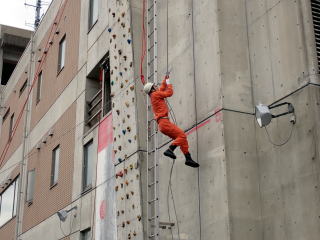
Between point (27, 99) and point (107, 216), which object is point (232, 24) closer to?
point (107, 216)

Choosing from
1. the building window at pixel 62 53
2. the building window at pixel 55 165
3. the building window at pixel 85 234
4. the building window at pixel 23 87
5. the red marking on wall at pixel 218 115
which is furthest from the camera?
the building window at pixel 23 87

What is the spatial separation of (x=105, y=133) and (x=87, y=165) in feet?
5.99

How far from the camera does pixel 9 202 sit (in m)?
26.3

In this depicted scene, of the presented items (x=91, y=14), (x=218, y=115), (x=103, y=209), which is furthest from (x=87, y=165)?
(x=218, y=115)

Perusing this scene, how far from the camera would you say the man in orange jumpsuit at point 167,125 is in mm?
10484

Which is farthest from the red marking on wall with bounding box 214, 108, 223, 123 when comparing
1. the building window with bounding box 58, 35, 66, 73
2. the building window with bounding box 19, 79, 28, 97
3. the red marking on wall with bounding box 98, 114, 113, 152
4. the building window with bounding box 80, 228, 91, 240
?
the building window with bounding box 19, 79, 28, 97

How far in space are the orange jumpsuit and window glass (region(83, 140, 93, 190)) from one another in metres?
6.45

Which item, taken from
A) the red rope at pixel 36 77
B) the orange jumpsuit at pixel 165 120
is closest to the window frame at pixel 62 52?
the red rope at pixel 36 77

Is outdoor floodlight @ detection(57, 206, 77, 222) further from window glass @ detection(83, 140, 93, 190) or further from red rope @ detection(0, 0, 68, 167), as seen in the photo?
red rope @ detection(0, 0, 68, 167)

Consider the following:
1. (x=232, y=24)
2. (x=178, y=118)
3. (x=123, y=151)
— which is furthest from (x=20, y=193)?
(x=232, y=24)

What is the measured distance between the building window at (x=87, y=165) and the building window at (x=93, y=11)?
397cm

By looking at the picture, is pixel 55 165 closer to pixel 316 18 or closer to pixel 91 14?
pixel 91 14

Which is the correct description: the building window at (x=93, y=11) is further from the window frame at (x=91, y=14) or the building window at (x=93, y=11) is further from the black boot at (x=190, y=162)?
the black boot at (x=190, y=162)

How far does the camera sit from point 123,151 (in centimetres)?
1330
